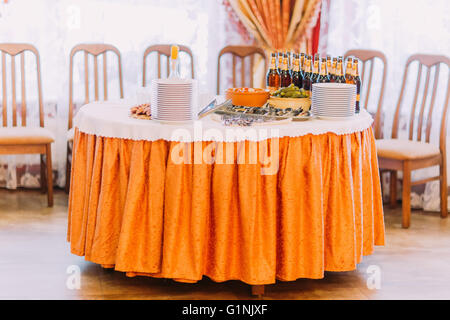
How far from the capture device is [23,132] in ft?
12.9

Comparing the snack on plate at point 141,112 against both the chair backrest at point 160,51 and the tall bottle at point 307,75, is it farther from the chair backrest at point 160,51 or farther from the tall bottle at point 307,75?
the chair backrest at point 160,51

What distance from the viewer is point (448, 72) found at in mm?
4129

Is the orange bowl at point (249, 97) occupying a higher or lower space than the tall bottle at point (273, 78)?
lower

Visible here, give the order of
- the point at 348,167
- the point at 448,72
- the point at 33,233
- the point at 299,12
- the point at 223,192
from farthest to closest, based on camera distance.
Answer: the point at 299,12 < the point at 448,72 < the point at 33,233 < the point at 348,167 < the point at 223,192

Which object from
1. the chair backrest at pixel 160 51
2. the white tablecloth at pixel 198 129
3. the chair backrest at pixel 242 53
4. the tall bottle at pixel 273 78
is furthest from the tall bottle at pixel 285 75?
the chair backrest at pixel 160 51

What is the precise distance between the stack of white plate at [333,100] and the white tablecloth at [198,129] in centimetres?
5

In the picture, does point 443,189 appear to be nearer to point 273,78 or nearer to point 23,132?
point 273,78

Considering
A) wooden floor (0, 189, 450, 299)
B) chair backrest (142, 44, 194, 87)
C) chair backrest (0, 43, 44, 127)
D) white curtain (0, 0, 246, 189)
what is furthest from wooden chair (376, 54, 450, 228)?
chair backrest (0, 43, 44, 127)

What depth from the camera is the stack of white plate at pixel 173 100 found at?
2641 mm

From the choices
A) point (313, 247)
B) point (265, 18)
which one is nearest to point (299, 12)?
point (265, 18)

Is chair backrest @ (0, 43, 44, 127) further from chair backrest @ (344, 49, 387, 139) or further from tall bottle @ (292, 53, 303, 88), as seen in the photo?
chair backrest @ (344, 49, 387, 139)

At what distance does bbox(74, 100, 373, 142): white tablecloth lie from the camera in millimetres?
2578
